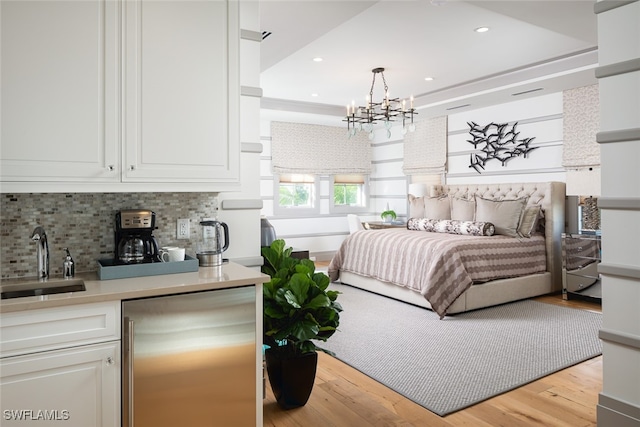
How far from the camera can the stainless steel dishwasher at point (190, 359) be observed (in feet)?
5.59

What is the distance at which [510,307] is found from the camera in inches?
178

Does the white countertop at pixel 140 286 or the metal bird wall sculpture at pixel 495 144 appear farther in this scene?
the metal bird wall sculpture at pixel 495 144

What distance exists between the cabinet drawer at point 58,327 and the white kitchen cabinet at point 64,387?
30 millimetres

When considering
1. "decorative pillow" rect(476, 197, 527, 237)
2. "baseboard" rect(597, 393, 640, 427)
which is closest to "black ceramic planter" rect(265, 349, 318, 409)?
"baseboard" rect(597, 393, 640, 427)

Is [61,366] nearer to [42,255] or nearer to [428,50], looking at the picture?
[42,255]

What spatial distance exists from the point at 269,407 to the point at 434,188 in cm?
504

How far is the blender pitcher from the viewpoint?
2.22 m

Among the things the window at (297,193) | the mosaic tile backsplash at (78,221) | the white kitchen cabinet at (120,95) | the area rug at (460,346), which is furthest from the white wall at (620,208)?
the window at (297,193)

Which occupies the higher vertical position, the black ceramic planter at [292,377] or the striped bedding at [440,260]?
the striped bedding at [440,260]

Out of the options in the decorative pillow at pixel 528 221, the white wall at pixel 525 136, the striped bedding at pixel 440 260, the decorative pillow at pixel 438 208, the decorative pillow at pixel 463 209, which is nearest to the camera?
the striped bedding at pixel 440 260

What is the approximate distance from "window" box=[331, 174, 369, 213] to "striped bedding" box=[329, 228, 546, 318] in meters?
2.70

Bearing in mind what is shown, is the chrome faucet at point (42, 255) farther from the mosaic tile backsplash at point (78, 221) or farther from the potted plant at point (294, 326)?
the potted plant at point (294, 326)

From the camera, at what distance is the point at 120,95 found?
1.90m

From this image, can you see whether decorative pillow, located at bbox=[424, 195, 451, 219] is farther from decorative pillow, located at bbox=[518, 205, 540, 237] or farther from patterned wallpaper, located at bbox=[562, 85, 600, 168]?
patterned wallpaper, located at bbox=[562, 85, 600, 168]
